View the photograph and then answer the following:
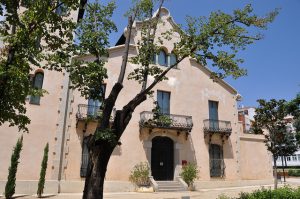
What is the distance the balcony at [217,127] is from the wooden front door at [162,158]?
340 centimetres

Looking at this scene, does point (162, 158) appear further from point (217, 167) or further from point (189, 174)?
point (217, 167)

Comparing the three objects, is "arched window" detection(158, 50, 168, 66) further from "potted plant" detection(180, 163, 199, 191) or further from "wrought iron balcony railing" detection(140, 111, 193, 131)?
"potted plant" detection(180, 163, 199, 191)

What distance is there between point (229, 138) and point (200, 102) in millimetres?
4235

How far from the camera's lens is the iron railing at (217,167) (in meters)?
24.8

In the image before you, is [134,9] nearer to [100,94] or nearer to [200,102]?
[100,94]

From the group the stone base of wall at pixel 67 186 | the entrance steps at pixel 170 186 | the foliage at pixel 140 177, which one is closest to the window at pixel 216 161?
the stone base of wall at pixel 67 186

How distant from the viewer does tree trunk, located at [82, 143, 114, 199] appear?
9555 millimetres

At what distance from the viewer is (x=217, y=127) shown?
25484 millimetres

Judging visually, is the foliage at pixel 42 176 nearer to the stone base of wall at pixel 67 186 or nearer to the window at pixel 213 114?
the stone base of wall at pixel 67 186

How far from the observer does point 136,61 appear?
12531mm

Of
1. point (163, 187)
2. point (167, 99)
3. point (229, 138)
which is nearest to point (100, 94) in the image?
point (163, 187)

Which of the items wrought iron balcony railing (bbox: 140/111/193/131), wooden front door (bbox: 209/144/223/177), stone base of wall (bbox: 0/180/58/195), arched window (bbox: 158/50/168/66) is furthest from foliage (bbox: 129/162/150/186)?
arched window (bbox: 158/50/168/66)

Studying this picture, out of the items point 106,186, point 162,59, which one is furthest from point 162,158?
point 162,59

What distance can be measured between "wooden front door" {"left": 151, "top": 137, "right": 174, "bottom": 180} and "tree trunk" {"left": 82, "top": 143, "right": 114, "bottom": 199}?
13.5m
